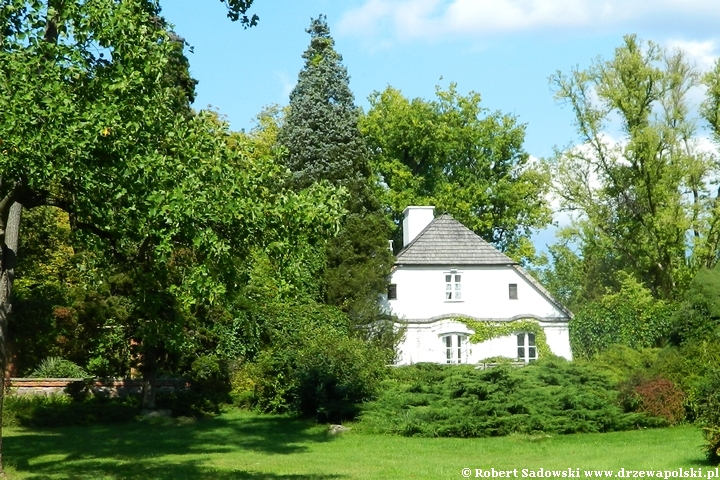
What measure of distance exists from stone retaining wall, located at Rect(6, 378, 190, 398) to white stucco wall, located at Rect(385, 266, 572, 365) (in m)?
16.9

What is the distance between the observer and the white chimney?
48.5 metres

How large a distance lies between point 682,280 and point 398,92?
22.5 metres

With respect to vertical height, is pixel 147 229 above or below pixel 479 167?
below

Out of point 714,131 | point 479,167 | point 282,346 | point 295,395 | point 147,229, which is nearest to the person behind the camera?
point 147,229

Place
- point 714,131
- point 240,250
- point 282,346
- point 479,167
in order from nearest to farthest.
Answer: point 240,250
point 282,346
point 714,131
point 479,167

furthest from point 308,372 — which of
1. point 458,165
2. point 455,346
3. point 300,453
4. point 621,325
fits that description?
point 458,165

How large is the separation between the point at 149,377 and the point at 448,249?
2186 cm


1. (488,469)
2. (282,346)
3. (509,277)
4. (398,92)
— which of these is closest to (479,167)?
(398,92)

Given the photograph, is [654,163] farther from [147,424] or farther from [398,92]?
[147,424]

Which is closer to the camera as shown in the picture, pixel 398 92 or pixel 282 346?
pixel 282 346

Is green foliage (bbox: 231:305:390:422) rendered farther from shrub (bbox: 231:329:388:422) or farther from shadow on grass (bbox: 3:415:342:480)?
shadow on grass (bbox: 3:415:342:480)

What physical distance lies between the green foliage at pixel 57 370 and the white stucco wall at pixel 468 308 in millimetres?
17855

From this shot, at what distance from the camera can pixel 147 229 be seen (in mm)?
14250

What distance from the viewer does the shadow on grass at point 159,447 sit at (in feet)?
53.9
